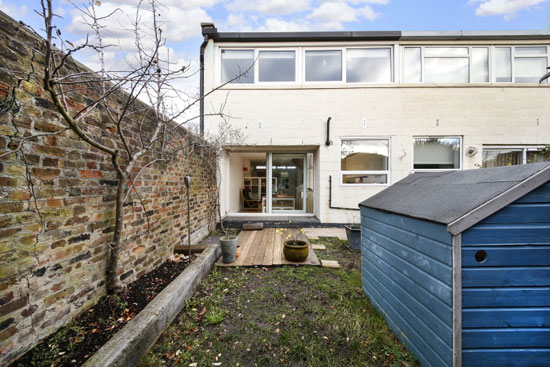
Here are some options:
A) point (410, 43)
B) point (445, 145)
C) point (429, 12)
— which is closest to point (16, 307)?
point (445, 145)

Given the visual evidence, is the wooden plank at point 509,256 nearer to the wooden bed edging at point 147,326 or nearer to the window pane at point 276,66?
the wooden bed edging at point 147,326

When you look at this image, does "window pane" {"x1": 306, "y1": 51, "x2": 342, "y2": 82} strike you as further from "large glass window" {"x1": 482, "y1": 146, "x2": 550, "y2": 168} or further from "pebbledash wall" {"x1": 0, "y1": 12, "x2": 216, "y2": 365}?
"pebbledash wall" {"x1": 0, "y1": 12, "x2": 216, "y2": 365}

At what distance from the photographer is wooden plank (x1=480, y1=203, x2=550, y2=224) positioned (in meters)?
1.33

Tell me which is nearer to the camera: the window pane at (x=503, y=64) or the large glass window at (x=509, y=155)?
the large glass window at (x=509, y=155)

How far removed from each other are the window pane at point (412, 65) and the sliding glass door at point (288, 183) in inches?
158

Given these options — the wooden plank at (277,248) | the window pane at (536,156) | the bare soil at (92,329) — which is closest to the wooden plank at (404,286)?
the wooden plank at (277,248)

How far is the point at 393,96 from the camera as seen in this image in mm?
6047

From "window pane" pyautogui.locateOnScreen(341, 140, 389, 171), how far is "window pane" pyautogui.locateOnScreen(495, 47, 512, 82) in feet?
13.9

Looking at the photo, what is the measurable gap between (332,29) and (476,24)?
458 centimetres

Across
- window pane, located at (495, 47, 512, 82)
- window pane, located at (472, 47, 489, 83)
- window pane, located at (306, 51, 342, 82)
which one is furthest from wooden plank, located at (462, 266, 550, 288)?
window pane, located at (495, 47, 512, 82)

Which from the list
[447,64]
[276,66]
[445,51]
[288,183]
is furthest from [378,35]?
[288,183]

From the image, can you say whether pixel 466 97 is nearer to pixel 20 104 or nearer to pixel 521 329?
pixel 521 329

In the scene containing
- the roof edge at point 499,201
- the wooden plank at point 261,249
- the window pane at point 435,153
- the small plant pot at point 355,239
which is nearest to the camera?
the roof edge at point 499,201

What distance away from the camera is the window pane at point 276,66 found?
20.5 ft
